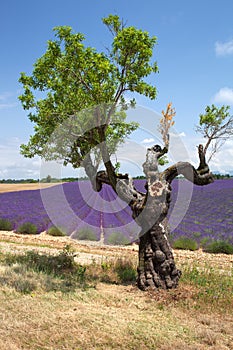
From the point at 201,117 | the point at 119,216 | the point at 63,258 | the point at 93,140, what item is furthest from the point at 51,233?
the point at 201,117

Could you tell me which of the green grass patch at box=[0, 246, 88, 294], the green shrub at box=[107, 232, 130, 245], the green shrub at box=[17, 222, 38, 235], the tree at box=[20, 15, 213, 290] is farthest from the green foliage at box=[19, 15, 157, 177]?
the green shrub at box=[17, 222, 38, 235]

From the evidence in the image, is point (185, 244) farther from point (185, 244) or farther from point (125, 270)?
point (125, 270)

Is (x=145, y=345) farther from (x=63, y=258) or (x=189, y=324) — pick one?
(x=63, y=258)

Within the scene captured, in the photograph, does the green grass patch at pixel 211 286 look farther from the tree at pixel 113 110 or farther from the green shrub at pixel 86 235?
the green shrub at pixel 86 235

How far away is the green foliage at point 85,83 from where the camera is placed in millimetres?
6887

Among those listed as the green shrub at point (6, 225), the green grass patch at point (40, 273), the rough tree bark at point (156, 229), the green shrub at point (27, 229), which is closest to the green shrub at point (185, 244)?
the green grass patch at point (40, 273)

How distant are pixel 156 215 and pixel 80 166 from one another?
2.84 meters

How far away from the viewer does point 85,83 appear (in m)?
7.26

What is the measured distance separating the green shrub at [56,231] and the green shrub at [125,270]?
6.01 meters

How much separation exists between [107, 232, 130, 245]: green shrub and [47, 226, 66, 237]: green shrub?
2.28 metres

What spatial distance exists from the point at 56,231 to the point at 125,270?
274 inches

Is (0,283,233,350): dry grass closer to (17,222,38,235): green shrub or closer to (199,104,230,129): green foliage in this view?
(199,104,230,129): green foliage

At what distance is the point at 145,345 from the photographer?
187 inches

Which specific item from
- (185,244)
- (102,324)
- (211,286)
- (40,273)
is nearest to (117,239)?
(185,244)
